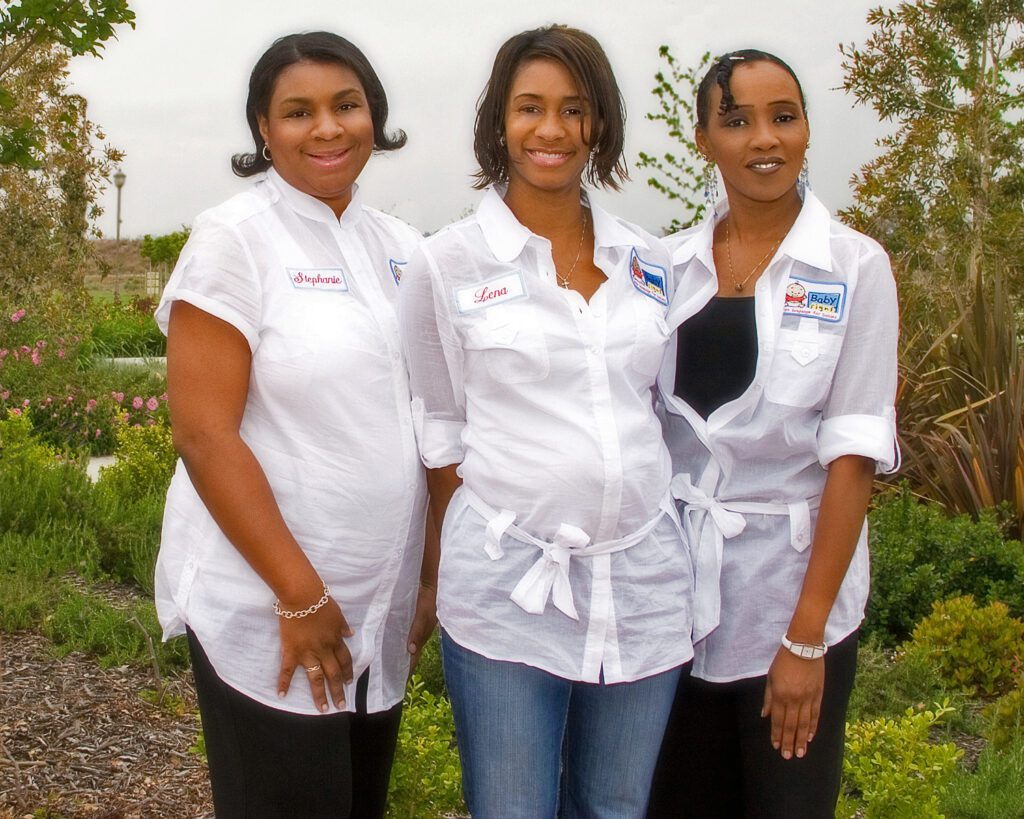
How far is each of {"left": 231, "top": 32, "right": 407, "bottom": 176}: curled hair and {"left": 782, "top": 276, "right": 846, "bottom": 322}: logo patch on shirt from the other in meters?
0.96

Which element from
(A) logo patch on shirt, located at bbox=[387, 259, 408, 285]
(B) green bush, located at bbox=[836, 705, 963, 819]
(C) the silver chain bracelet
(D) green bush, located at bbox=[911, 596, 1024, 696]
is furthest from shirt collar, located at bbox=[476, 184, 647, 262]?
(D) green bush, located at bbox=[911, 596, 1024, 696]

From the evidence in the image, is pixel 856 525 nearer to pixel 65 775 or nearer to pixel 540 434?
pixel 540 434

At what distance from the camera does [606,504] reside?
7.11ft

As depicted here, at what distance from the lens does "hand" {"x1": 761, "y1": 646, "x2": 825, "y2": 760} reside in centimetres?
226

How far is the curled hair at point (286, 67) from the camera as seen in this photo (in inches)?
92.0

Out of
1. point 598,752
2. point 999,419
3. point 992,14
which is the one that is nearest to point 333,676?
point 598,752

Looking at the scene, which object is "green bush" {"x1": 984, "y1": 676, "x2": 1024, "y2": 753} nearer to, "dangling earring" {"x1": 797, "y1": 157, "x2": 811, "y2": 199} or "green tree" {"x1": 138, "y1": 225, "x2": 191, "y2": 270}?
"dangling earring" {"x1": 797, "y1": 157, "x2": 811, "y2": 199}

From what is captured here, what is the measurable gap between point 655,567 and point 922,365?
523 centimetres

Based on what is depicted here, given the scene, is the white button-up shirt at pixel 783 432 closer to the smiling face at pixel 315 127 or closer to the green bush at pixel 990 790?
the smiling face at pixel 315 127

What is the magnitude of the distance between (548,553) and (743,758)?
0.66 m

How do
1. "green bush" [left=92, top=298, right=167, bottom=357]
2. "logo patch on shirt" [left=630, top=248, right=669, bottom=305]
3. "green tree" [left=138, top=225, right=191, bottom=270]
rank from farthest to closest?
1. "green tree" [left=138, top=225, right=191, bottom=270]
2. "green bush" [left=92, top=298, right=167, bottom=357]
3. "logo patch on shirt" [left=630, top=248, right=669, bottom=305]

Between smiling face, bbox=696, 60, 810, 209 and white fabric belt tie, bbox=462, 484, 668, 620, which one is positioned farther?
smiling face, bbox=696, 60, 810, 209

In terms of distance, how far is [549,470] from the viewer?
7.08ft

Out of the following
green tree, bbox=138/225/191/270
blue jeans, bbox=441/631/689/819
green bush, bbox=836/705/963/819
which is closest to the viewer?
blue jeans, bbox=441/631/689/819
